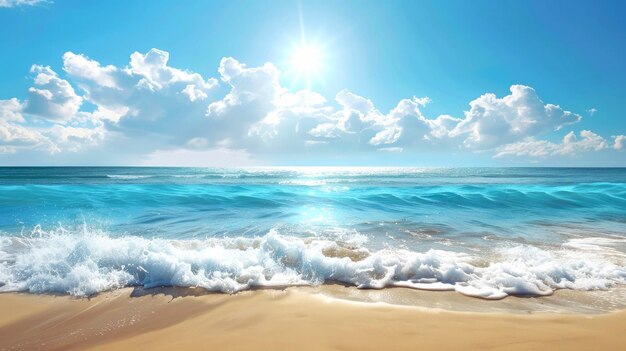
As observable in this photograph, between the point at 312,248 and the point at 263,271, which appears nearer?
the point at 263,271

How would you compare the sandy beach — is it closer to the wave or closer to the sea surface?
the wave

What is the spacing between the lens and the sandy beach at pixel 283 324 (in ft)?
10.1

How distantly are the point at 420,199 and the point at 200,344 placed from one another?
17.5 meters

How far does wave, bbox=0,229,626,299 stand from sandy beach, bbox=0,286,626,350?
290 mm

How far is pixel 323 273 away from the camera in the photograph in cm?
512

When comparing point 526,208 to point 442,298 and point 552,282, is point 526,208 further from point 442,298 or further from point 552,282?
point 442,298

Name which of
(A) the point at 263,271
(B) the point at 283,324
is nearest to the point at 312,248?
(A) the point at 263,271

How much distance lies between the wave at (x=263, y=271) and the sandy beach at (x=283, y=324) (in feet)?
0.95

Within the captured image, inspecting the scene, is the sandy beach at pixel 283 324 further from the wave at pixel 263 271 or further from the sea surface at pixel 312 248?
the sea surface at pixel 312 248

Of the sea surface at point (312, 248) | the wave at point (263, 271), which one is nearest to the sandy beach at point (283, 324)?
the wave at point (263, 271)

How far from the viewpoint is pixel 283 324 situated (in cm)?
351

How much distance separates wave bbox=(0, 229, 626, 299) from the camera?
4.63 meters

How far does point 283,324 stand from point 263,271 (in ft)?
5.69

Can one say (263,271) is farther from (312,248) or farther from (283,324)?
(283,324)
